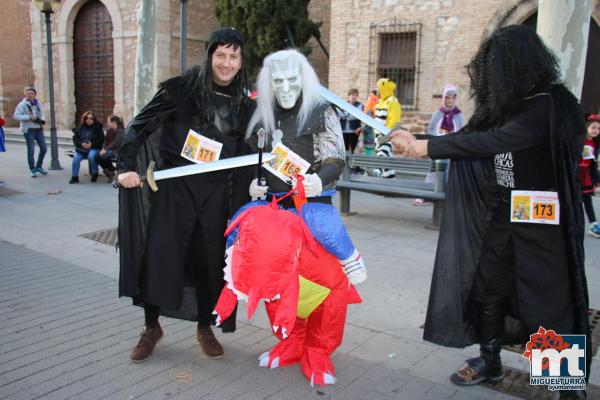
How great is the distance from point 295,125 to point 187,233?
92 centimetres

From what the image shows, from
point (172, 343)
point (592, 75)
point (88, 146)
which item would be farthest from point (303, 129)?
point (592, 75)

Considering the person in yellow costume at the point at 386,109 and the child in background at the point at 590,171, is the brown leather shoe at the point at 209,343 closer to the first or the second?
the child in background at the point at 590,171

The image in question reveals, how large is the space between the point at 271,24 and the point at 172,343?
42.6 ft

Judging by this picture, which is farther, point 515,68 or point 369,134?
point 369,134

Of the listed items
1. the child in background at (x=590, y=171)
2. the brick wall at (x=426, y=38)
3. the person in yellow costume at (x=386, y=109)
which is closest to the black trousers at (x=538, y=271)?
the child in background at (x=590, y=171)

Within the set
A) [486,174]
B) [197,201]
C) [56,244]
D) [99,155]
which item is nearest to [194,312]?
[197,201]

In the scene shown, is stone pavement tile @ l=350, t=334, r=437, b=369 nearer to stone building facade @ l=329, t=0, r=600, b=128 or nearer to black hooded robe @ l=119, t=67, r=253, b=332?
black hooded robe @ l=119, t=67, r=253, b=332

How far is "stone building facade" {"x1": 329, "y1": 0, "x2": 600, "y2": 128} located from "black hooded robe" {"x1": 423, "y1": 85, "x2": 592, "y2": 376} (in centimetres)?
894

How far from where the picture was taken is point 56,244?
5.95 metres

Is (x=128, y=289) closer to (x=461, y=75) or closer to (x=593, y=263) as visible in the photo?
(x=593, y=263)

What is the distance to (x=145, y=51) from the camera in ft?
20.3

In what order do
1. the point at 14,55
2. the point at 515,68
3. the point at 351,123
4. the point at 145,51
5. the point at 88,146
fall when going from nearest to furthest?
1. the point at 515,68
2. the point at 145,51
3. the point at 88,146
4. the point at 351,123
5. the point at 14,55

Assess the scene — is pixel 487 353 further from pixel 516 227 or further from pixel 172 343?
pixel 172 343

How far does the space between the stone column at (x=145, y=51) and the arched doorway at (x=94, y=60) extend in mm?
14474
